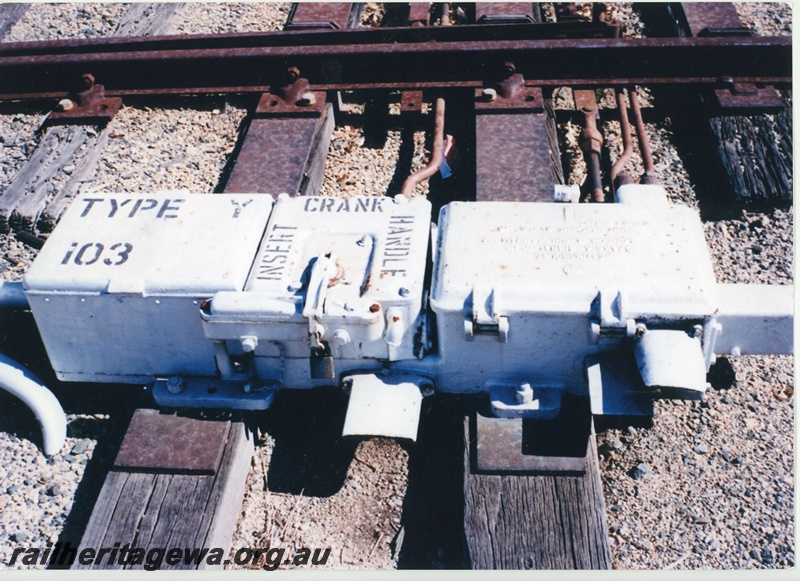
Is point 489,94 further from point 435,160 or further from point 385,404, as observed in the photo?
point 385,404

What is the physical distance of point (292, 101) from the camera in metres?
3.89

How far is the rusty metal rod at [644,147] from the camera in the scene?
3.15 meters

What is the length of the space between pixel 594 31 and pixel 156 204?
274 centimetres

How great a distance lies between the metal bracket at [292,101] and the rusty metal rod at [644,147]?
5.27ft

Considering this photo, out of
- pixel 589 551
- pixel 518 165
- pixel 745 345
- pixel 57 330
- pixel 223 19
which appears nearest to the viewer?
pixel 589 551

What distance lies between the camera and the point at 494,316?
2.25 m

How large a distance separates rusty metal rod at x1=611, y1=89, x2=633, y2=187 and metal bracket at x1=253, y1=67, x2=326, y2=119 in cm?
152

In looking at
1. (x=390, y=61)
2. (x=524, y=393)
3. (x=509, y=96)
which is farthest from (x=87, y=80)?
(x=524, y=393)

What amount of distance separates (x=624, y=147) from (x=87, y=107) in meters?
2.90

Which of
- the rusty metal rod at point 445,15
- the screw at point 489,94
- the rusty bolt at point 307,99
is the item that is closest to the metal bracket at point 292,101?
the rusty bolt at point 307,99

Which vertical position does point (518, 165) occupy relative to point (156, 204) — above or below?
below

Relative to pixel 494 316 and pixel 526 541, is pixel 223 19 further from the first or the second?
pixel 526 541

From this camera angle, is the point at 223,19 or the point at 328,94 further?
the point at 223,19

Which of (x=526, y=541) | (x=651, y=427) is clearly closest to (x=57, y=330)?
(x=526, y=541)
